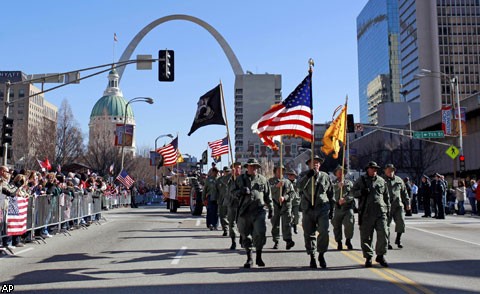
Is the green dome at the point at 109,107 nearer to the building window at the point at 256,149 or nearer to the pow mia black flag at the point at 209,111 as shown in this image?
the building window at the point at 256,149

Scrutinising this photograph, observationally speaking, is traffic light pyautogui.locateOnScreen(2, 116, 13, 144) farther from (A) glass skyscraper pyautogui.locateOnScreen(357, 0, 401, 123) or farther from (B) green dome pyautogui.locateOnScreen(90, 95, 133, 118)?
(A) glass skyscraper pyautogui.locateOnScreen(357, 0, 401, 123)

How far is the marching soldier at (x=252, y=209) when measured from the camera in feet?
31.9

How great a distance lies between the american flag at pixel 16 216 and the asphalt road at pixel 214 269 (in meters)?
0.51

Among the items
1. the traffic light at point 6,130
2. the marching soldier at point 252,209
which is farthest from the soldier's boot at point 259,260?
the traffic light at point 6,130

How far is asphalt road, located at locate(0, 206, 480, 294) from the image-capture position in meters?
7.93

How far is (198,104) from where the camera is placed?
1445 centimetres

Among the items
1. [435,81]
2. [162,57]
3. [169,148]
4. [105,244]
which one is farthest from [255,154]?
[105,244]

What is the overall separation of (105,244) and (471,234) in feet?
36.9

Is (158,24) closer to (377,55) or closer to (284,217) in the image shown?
(284,217)

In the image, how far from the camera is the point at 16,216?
1288cm

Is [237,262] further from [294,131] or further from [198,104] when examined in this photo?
[198,104]

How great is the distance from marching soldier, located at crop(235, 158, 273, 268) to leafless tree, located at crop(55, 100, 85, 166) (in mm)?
44112

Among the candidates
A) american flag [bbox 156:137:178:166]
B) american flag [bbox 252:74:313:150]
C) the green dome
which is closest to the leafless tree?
american flag [bbox 156:137:178:166]

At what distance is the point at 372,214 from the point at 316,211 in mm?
1023
